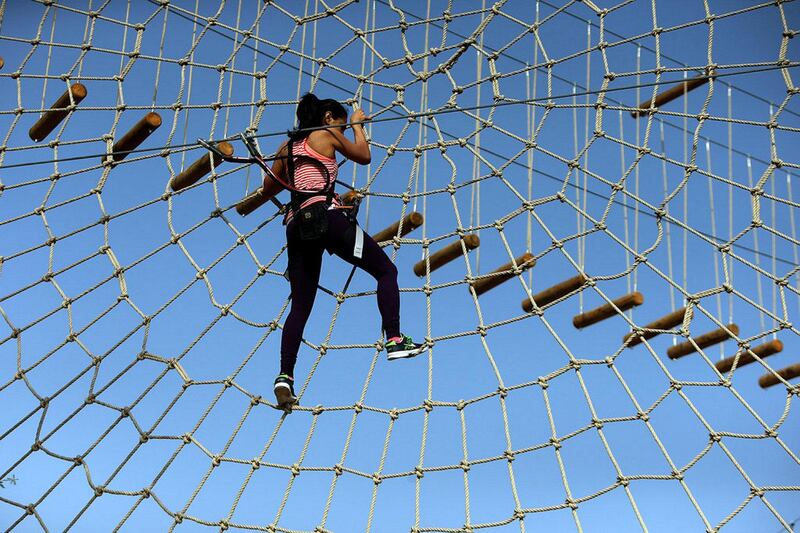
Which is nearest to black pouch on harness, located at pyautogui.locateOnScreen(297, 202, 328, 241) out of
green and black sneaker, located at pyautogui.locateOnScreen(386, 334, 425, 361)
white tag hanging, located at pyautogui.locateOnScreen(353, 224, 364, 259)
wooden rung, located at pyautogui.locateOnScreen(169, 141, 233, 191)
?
white tag hanging, located at pyautogui.locateOnScreen(353, 224, 364, 259)

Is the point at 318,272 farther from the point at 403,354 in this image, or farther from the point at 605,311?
the point at 605,311

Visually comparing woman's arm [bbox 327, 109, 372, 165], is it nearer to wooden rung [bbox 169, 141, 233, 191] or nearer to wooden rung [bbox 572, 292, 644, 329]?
wooden rung [bbox 169, 141, 233, 191]

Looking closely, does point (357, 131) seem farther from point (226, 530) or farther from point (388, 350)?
point (226, 530)

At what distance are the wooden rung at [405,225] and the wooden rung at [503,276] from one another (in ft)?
1.24

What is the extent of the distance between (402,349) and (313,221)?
56 cm

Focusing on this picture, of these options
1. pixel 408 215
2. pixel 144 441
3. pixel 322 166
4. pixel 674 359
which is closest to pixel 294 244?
pixel 322 166

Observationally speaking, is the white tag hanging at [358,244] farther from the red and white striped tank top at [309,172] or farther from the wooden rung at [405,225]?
the wooden rung at [405,225]

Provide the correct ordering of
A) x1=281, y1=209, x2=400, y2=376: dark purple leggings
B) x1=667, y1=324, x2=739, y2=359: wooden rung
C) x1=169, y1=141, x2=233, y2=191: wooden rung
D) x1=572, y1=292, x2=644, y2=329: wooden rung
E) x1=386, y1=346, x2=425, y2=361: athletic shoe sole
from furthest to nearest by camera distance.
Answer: x1=667, y1=324, x2=739, y2=359: wooden rung → x1=572, y1=292, x2=644, y2=329: wooden rung → x1=169, y1=141, x2=233, y2=191: wooden rung → x1=281, y1=209, x2=400, y2=376: dark purple leggings → x1=386, y1=346, x2=425, y2=361: athletic shoe sole

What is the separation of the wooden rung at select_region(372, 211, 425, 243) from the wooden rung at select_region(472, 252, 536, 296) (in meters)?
0.38

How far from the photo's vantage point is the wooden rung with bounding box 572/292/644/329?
660 cm

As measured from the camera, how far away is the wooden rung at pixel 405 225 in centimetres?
508

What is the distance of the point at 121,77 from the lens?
5.41m

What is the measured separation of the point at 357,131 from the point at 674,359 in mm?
5202

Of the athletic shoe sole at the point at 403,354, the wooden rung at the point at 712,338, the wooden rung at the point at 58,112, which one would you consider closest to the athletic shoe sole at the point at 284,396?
the athletic shoe sole at the point at 403,354
